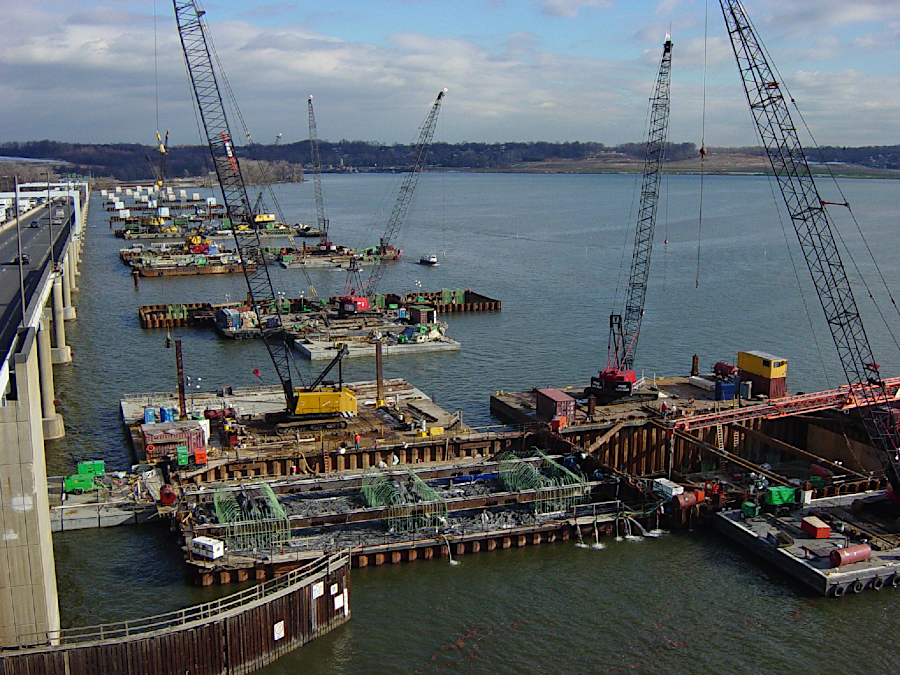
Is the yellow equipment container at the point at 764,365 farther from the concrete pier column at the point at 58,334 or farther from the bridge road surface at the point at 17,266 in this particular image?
the concrete pier column at the point at 58,334

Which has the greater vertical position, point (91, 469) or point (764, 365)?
point (764, 365)

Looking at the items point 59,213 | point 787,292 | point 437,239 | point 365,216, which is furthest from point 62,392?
point 365,216

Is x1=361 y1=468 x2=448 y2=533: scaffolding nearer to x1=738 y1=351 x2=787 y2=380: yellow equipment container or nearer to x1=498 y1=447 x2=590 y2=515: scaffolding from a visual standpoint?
x1=498 y1=447 x2=590 y2=515: scaffolding

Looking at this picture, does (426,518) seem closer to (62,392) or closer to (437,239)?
(62,392)

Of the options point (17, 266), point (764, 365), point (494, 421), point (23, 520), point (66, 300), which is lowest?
point (494, 421)

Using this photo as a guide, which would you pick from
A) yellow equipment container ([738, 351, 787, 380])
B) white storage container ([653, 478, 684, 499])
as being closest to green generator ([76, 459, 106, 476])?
white storage container ([653, 478, 684, 499])

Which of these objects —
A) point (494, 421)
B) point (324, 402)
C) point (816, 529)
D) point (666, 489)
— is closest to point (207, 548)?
point (324, 402)

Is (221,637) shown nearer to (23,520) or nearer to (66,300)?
(23,520)
